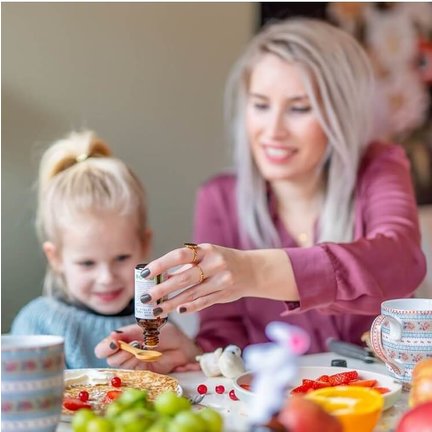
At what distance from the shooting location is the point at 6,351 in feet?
2.83

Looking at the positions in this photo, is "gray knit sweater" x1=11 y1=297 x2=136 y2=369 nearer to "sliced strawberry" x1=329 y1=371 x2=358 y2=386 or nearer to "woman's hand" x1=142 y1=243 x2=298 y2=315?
"woman's hand" x1=142 y1=243 x2=298 y2=315

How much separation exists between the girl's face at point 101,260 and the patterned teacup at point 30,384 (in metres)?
0.80

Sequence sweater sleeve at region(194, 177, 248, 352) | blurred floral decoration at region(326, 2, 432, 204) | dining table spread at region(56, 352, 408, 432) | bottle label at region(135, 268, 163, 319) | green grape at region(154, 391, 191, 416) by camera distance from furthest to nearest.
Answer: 1. blurred floral decoration at region(326, 2, 432, 204)
2. sweater sleeve at region(194, 177, 248, 352)
3. bottle label at region(135, 268, 163, 319)
4. dining table spread at region(56, 352, 408, 432)
5. green grape at region(154, 391, 191, 416)

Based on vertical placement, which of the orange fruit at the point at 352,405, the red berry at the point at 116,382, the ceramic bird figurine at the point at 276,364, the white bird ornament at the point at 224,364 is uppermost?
the ceramic bird figurine at the point at 276,364

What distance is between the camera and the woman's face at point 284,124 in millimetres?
1880

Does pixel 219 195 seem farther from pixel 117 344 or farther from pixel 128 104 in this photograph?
pixel 117 344

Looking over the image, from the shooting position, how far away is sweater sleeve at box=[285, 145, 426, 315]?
141 cm

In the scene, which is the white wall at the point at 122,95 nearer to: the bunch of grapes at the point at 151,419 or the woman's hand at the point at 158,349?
the woman's hand at the point at 158,349

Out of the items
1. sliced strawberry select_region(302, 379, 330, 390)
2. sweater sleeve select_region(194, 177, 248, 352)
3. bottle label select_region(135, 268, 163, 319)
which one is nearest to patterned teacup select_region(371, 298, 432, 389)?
sliced strawberry select_region(302, 379, 330, 390)

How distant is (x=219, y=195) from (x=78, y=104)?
426mm

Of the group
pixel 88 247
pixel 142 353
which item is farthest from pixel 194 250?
pixel 88 247

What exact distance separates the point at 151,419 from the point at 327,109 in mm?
1243

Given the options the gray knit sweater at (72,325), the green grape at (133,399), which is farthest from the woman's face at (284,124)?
the green grape at (133,399)

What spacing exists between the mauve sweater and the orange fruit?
1.48 feet
